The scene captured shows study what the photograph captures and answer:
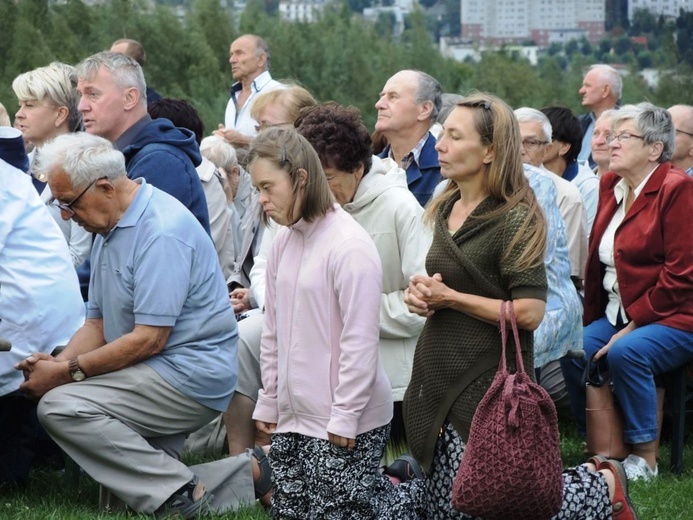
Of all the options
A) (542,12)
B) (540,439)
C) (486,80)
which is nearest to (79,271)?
(540,439)

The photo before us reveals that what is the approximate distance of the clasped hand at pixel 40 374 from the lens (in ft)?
17.3

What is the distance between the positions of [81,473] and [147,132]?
1806 mm

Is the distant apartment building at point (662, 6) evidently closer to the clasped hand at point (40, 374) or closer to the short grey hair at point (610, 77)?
the short grey hair at point (610, 77)

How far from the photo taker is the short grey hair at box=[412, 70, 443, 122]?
291 inches

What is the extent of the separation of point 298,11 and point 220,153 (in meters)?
15.3

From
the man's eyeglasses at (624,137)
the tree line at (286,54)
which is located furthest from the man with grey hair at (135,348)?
the tree line at (286,54)

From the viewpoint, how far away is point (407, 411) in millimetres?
4637

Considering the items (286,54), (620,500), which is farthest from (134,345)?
(286,54)

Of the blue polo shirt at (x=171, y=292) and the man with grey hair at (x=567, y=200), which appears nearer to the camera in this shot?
the blue polo shirt at (x=171, y=292)

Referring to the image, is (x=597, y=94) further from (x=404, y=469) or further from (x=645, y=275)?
(x=404, y=469)

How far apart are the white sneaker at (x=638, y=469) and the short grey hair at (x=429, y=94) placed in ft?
8.29

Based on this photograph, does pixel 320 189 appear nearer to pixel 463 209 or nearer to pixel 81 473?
pixel 463 209

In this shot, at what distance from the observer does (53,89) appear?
22.6ft

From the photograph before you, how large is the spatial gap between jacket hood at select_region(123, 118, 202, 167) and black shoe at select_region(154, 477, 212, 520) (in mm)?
1831
